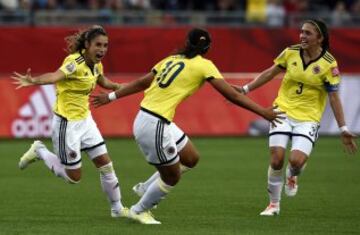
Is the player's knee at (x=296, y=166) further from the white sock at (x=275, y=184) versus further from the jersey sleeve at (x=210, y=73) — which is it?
the jersey sleeve at (x=210, y=73)

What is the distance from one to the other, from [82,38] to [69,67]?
15.9 inches

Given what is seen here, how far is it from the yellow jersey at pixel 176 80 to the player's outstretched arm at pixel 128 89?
37cm

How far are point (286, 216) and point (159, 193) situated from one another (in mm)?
1897

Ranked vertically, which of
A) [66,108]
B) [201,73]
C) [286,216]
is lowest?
[286,216]

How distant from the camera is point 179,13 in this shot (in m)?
29.3

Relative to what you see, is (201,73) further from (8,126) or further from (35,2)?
(35,2)

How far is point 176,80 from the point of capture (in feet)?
35.4

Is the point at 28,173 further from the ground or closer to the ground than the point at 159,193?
closer to the ground

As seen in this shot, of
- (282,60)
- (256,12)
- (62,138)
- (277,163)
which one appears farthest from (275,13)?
(62,138)

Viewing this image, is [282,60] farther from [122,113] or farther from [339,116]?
[122,113]

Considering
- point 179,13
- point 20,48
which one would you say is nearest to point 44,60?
point 20,48

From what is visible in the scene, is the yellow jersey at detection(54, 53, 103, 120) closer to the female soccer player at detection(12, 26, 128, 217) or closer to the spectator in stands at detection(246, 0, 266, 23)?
the female soccer player at detection(12, 26, 128, 217)

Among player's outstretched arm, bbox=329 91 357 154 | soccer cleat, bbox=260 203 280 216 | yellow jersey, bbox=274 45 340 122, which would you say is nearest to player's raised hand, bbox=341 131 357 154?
player's outstretched arm, bbox=329 91 357 154

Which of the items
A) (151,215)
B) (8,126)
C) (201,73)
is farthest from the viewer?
(8,126)
